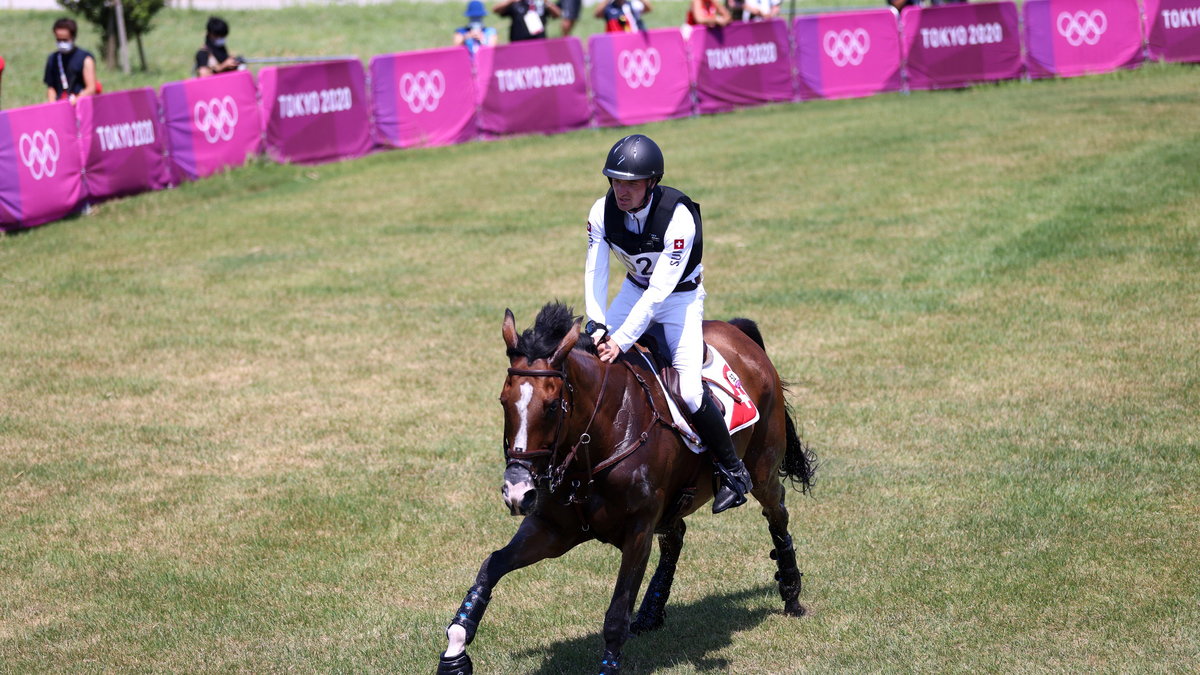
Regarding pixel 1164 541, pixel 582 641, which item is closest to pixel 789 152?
pixel 1164 541

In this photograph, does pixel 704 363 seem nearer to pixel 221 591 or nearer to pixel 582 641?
pixel 582 641

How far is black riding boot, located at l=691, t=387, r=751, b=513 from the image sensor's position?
837cm

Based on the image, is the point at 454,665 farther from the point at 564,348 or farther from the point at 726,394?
the point at 726,394

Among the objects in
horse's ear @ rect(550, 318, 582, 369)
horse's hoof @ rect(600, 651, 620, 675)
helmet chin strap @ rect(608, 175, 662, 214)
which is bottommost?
horse's hoof @ rect(600, 651, 620, 675)

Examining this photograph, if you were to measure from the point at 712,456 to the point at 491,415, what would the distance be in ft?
19.3

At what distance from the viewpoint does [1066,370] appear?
1465 centimetres

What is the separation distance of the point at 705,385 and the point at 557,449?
1750 millimetres

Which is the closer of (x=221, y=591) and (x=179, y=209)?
(x=221, y=591)

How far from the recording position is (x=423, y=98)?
28.6 meters

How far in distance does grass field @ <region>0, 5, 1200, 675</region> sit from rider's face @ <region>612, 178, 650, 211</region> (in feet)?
10.2

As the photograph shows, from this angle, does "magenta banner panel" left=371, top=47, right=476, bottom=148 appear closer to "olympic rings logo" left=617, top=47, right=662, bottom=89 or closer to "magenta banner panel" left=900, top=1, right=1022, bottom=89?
"olympic rings logo" left=617, top=47, right=662, bottom=89

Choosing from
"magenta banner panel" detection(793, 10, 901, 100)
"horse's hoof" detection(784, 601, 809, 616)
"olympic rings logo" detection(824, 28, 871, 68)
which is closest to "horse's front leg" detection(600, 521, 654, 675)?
"horse's hoof" detection(784, 601, 809, 616)

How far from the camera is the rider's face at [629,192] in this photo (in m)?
7.98

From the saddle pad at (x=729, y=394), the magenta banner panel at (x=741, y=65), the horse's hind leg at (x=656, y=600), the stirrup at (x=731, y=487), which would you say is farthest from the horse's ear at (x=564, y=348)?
the magenta banner panel at (x=741, y=65)
